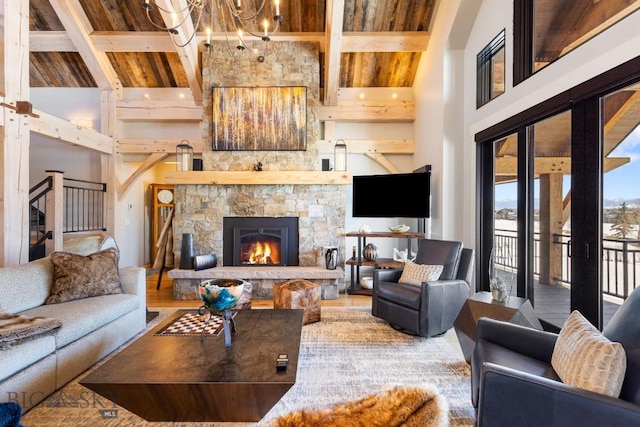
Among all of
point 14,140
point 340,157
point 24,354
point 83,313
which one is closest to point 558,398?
point 24,354

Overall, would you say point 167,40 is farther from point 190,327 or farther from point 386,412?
point 386,412

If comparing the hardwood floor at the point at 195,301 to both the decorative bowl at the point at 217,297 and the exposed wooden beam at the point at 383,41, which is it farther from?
the exposed wooden beam at the point at 383,41

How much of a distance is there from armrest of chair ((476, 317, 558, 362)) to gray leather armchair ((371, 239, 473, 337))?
3.78ft

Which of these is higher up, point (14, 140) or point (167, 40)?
point (167, 40)

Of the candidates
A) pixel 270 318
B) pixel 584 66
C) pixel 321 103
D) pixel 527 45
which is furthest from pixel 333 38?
pixel 270 318

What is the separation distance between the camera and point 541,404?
4.30 ft

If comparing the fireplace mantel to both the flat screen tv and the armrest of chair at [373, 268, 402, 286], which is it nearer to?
the flat screen tv

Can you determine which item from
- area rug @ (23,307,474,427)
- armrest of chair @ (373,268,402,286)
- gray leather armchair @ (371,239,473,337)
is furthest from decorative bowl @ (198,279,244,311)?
armrest of chair @ (373,268,402,286)

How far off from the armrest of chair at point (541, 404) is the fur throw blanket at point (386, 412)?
0.81m

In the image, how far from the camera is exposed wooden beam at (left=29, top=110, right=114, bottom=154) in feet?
13.5

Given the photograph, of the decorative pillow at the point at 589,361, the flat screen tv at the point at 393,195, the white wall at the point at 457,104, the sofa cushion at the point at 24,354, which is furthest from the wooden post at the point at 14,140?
the white wall at the point at 457,104

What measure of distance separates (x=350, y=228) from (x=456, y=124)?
2.37 metres

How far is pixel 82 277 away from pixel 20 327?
970mm

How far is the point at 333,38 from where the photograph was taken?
4.44 meters
